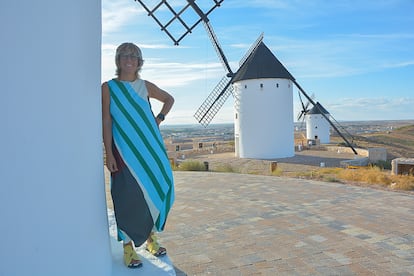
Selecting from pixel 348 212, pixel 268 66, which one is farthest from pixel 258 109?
pixel 348 212

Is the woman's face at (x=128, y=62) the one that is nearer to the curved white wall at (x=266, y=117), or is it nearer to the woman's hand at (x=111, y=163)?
the woman's hand at (x=111, y=163)

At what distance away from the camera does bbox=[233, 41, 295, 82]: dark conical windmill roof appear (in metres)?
17.2

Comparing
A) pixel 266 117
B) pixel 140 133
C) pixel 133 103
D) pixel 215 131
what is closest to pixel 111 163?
pixel 140 133

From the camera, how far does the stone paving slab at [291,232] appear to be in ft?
10.00

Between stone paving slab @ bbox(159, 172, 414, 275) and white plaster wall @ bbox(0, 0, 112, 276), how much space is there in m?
1.32

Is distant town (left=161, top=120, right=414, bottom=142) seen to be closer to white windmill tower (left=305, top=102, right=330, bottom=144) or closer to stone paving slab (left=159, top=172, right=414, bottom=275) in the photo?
white windmill tower (left=305, top=102, right=330, bottom=144)

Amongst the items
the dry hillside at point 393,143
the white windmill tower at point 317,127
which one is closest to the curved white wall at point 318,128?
the white windmill tower at point 317,127

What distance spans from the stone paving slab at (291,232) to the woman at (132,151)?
849 millimetres

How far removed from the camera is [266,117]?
17156 mm

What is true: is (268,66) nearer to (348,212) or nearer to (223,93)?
(223,93)

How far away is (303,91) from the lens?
18.1 metres

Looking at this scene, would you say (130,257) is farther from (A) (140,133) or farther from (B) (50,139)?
(B) (50,139)

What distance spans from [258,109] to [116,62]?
1545 cm

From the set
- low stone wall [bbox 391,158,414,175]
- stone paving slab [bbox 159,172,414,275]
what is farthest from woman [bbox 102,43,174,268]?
low stone wall [bbox 391,158,414,175]
